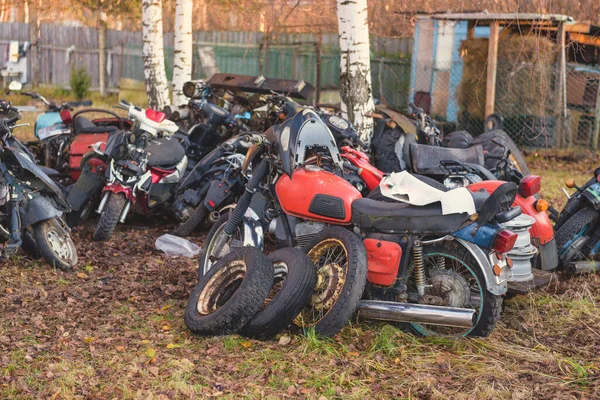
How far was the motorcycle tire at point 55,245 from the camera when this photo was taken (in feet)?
21.2

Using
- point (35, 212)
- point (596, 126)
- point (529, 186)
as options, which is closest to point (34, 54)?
point (596, 126)

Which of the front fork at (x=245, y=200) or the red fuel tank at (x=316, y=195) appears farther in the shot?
the front fork at (x=245, y=200)

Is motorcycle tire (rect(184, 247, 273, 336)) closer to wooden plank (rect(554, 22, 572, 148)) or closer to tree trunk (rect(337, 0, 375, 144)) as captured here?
tree trunk (rect(337, 0, 375, 144))

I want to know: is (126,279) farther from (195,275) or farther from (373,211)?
(373,211)

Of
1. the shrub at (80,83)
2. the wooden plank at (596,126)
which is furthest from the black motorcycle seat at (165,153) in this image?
the shrub at (80,83)

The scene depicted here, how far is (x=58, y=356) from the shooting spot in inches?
181

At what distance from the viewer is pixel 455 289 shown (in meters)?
4.93

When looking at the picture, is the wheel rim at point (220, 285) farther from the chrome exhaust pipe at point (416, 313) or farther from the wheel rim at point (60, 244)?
the wheel rim at point (60, 244)

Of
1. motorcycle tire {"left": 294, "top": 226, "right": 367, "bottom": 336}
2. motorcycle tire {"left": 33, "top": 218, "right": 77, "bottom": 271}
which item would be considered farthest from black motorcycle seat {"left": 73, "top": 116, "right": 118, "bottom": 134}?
motorcycle tire {"left": 294, "top": 226, "right": 367, "bottom": 336}

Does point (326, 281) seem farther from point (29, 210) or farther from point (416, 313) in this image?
point (29, 210)

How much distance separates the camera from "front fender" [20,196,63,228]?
21.0 feet

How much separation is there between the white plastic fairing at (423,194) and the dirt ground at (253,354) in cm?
83

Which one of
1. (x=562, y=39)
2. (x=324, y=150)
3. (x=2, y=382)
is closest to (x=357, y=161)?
(x=324, y=150)

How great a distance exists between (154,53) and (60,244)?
22.0 ft
